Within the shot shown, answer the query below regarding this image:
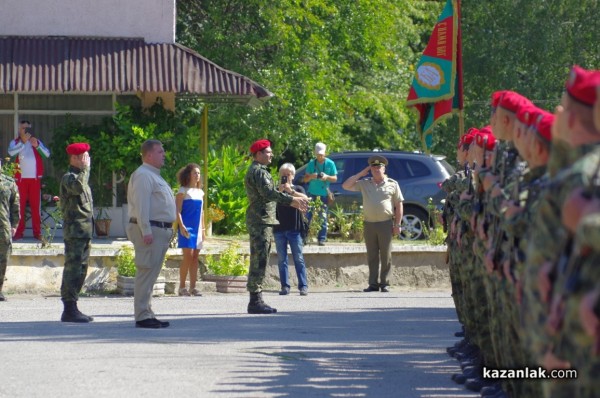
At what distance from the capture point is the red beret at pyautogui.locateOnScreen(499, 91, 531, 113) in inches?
295

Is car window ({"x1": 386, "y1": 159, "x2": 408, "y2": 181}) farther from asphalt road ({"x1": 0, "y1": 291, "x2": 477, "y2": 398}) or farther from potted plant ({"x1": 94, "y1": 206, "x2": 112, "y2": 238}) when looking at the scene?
asphalt road ({"x1": 0, "y1": 291, "x2": 477, "y2": 398})

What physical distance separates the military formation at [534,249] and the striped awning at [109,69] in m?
10.7

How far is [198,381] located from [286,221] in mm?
9074

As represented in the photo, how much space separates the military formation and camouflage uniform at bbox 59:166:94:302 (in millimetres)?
4585

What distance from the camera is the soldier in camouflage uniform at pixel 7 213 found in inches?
650

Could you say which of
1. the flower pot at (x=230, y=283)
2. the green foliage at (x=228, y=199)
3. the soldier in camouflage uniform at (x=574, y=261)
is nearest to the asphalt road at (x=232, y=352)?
the flower pot at (x=230, y=283)

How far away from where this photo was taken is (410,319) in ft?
47.9

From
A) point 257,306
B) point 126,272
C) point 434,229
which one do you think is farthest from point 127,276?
point 434,229

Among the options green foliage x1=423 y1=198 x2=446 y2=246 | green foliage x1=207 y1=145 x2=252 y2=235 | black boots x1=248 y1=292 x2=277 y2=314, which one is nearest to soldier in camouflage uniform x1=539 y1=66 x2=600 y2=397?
black boots x1=248 y1=292 x2=277 y2=314

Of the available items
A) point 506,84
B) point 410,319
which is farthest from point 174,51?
point 506,84

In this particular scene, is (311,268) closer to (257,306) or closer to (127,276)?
(127,276)

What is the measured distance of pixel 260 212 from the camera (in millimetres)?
14539

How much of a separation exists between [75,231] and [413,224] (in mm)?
11110

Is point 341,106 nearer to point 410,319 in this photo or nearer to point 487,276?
point 410,319
